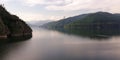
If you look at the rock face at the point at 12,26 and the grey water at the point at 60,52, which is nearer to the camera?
the grey water at the point at 60,52

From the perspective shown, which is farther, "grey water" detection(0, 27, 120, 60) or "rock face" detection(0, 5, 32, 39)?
"rock face" detection(0, 5, 32, 39)

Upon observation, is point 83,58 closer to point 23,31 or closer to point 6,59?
point 6,59

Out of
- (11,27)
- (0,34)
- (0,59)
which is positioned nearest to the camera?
(0,59)

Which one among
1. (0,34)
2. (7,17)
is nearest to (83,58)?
(0,34)

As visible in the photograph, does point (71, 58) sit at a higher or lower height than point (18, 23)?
lower

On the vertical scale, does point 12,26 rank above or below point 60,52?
above

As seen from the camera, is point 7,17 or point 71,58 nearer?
point 71,58

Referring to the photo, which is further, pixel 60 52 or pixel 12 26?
Answer: pixel 12 26

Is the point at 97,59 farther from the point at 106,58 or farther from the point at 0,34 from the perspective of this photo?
the point at 0,34

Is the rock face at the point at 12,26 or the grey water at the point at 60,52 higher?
the rock face at the point at 12,26

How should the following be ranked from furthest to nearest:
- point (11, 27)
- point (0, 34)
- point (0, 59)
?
point (11, 27) → point (0, 34) → point (0, 59)

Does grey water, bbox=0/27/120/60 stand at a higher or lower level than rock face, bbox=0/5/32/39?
lower
